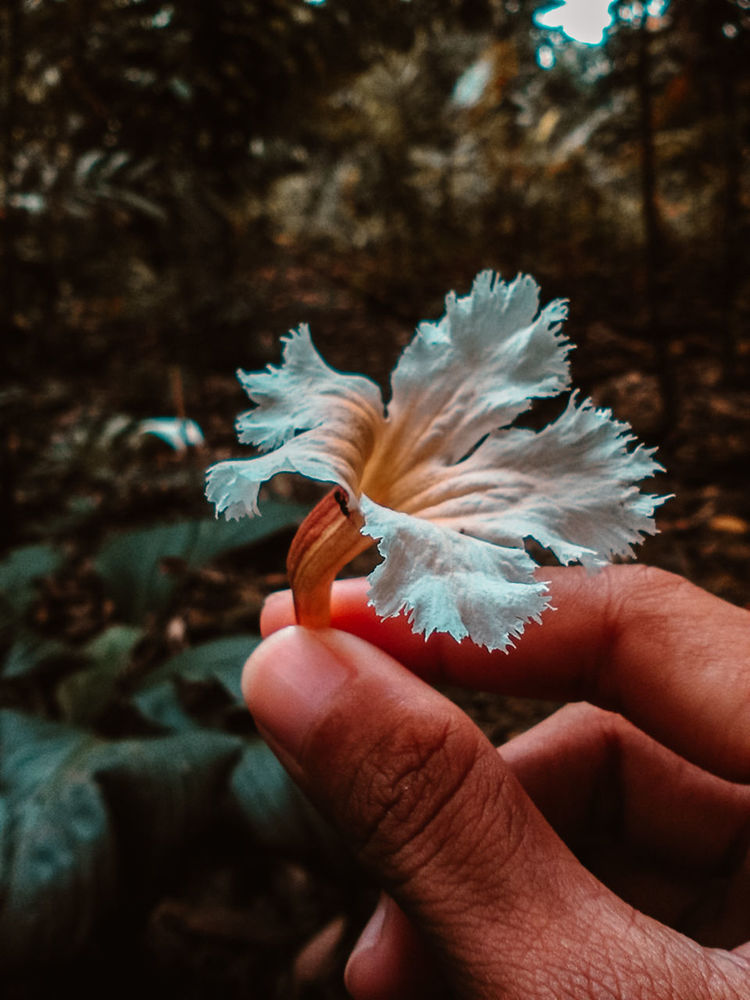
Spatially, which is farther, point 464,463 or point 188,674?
point 188,674

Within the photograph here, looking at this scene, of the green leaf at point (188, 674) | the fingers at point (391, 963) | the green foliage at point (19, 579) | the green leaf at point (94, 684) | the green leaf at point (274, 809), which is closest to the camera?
the fingers at point (391, 963)

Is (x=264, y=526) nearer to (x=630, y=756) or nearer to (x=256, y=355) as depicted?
(x=630, y=756)

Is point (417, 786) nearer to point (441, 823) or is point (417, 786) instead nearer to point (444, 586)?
point (441, 823)

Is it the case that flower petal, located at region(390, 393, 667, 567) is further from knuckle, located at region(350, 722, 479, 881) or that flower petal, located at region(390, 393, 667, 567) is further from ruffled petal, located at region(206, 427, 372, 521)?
knuckle, located at region(350, 722, 479, 881)

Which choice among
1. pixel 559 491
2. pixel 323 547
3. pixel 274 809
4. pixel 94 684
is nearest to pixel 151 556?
pixel 94 684

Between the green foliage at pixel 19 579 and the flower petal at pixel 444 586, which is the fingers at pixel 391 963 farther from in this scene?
the green foliage at pixel 19 579

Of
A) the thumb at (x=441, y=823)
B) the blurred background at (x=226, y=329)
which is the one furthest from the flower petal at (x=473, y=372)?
the blurred background at (x=226, y=329)

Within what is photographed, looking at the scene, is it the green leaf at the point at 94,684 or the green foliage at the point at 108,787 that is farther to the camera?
the green leaf at the point at 94,684

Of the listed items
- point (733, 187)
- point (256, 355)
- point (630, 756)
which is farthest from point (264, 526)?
point (733, 187)
